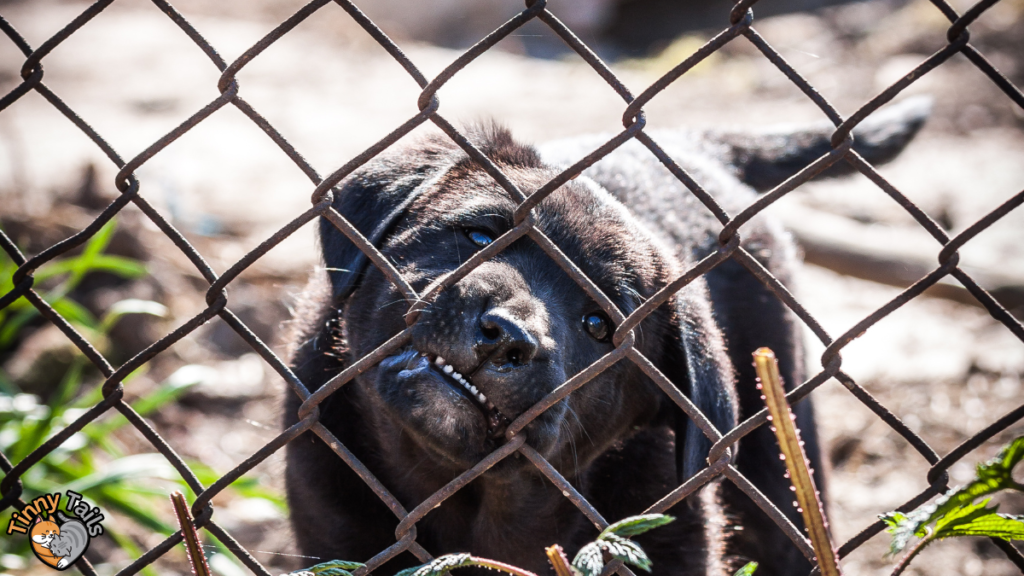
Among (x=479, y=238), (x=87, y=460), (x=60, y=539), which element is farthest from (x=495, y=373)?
(x=87, y=460)

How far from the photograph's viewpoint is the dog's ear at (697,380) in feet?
6.72

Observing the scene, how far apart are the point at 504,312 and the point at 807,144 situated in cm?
231

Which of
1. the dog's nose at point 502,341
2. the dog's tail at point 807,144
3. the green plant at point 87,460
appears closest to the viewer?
the dog's nose at point 502,341

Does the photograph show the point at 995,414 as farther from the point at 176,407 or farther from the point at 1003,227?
the point at 176,407

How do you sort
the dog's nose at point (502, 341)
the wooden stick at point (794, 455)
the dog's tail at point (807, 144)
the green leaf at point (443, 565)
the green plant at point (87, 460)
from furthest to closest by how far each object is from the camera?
the dog's tail at point (807, 144)
the green plant at point (87, 460)
the dog's nose at point (502, 341)
the green leaf at point (443, 565)
the wooden stick at point (794, 455)

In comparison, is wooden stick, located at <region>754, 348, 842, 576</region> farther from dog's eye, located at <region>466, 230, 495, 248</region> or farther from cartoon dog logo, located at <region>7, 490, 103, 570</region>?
cartoon dog logo, located at <region>7, 490, 103, 570</region>

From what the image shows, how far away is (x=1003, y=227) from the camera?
5340mm

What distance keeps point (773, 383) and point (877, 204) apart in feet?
17.4

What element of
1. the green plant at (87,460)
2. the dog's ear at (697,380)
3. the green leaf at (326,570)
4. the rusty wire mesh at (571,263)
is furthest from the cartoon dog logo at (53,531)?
the dog's ear at (697,380)

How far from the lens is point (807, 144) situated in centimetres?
350

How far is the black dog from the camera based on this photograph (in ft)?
5.62

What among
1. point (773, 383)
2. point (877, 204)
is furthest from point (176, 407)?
point (877, 204)

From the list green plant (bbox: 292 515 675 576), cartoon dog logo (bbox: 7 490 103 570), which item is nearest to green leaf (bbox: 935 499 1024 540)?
green plant (bbox: 292 515 675 576)

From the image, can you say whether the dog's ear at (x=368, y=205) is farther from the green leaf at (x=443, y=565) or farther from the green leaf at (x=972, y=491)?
the green leaf at (x=972, y=491)
